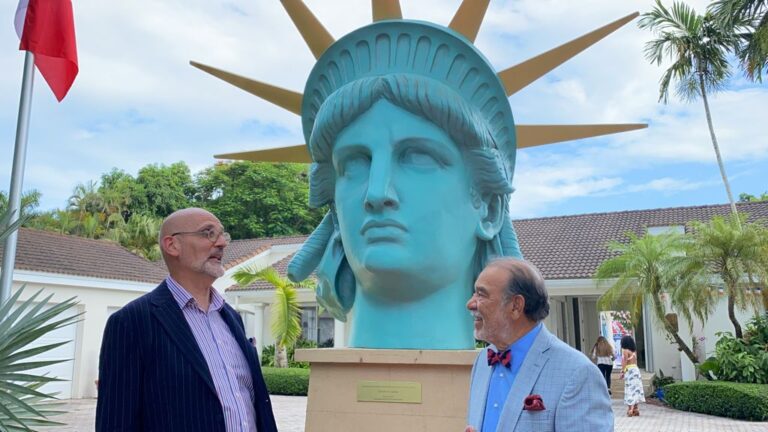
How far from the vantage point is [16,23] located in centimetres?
676

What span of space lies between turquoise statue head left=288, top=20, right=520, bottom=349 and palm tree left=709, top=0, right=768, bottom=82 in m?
15.3

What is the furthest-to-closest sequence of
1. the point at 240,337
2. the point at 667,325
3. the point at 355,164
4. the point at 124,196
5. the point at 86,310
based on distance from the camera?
the point at 124,196, the point at 86,310, the point at 667,325, the point at 355,164, the point at 240,337

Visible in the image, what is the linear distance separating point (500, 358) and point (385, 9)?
2.63 m

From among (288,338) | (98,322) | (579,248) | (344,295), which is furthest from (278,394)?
(344,295)

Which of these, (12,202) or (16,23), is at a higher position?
(16,23)

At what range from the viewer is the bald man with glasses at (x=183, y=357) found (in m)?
2.39

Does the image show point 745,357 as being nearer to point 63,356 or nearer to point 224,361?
point 224,361

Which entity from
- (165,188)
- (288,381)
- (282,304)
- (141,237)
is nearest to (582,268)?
(282,304)

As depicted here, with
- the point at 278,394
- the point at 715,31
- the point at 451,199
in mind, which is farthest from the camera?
the point at 715,31

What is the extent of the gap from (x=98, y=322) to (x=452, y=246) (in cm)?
1546

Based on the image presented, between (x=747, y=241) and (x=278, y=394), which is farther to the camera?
(x=278, y=394)

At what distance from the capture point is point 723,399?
13.1 metres

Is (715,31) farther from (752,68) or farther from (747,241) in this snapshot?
(747,241)

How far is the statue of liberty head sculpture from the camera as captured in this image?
3.78 metres
